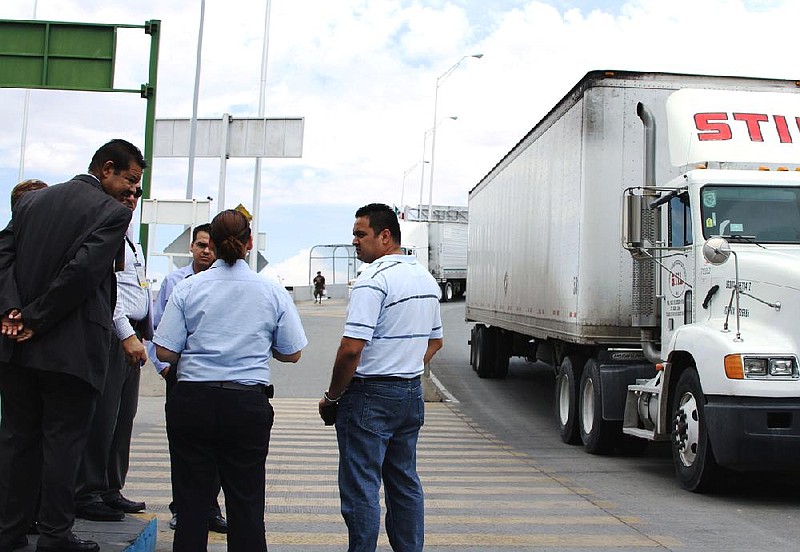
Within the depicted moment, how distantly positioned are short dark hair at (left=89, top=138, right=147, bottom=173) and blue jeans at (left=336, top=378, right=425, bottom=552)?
1633mm

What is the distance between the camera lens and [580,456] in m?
12.2

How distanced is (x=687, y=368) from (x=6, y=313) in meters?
6.70

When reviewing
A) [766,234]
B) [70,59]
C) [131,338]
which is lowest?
[131,338]

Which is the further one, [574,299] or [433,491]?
[574,299]

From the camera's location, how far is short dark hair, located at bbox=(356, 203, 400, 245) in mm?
5910

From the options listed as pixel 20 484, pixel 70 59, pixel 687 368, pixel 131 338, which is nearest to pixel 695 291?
pixel 687 368

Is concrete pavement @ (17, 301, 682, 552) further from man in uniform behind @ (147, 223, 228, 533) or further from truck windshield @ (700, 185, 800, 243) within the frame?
truck windshield @ (700, 185, 800, 243)

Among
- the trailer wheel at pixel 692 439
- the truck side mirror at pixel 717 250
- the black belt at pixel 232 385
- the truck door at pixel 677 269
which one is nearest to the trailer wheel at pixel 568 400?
the truck door at pixel 677 269

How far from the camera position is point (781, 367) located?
29.2ft

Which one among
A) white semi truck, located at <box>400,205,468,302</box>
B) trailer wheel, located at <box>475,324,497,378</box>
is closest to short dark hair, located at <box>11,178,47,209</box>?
trailer wheel, located at <box>475,324,497,378</box>

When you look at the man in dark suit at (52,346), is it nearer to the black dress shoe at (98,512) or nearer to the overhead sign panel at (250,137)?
the black dress shoe at (98,512)

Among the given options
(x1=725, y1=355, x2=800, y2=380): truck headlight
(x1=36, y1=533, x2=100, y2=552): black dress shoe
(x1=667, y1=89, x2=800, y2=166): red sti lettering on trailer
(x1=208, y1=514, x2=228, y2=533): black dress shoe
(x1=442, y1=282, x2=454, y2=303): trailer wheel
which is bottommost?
(x1=208, y1=514, x2=228, y2=533): black dress shoe

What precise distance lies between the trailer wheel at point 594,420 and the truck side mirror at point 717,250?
9.54 feet

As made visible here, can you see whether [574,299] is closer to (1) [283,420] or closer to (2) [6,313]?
(1) [283,420]
